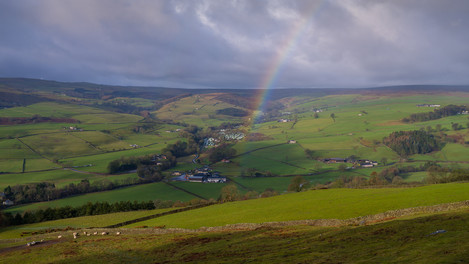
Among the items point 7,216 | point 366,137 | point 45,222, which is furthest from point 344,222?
point 366,137

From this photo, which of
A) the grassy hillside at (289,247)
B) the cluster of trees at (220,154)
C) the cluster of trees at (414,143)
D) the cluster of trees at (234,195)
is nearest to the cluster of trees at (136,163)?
the cluster of trees at (220,154)

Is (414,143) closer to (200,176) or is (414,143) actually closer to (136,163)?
(200,176)

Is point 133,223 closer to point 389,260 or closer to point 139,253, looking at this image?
point 139,253

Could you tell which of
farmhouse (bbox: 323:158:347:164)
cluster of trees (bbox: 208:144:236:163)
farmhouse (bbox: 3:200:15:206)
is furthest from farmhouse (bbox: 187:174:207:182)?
farmhouse (bbox: 323:158:347:164)

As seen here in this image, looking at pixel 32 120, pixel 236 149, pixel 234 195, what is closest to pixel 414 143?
pixel 236 149

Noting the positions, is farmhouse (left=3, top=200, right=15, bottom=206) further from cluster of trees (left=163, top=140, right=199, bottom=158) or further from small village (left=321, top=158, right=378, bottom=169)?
small village (left=321, top=158, right=378, bottom=169)

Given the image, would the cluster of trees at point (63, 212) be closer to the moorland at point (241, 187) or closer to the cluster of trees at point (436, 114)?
the moorland at point (241, 187)
